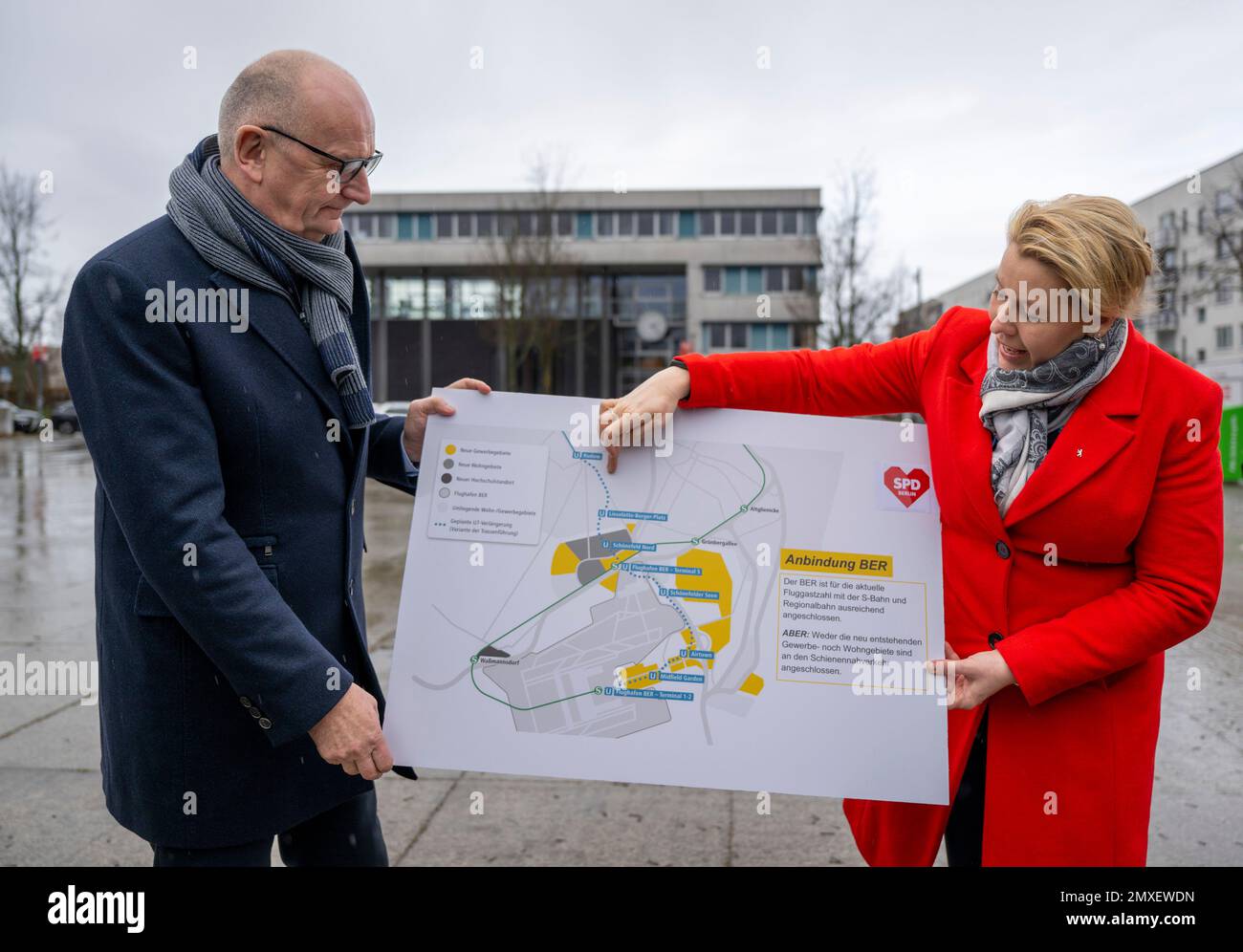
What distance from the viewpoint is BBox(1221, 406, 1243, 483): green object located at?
16828mm

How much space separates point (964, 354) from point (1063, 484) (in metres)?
0.44

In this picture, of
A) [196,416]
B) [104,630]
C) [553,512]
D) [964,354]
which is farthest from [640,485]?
[104,630]

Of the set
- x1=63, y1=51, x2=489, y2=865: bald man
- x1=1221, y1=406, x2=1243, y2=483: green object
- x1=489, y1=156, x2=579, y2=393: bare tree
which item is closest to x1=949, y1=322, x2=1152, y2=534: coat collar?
x1=63, y1=51, x2=489, y2=865: bald man

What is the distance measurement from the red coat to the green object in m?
17.7

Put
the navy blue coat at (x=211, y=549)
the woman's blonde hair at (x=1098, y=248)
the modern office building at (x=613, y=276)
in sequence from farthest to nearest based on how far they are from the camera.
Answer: the modern office building at (x=613, y=276)
the woman's blonde hair at (x=1098, y=248)
the navy blue coat at (x=211, y=549)

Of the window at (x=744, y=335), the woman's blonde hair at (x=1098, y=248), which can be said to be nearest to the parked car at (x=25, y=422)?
the window at (x=744, y=335)

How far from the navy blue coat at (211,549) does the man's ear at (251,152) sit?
7.5 inches

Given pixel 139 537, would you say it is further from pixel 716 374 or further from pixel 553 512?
pixel 716 374

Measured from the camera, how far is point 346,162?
1.98m

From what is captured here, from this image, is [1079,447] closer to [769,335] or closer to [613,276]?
[769,335]

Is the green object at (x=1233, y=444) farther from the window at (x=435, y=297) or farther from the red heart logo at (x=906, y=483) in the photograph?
the window at (x=435, y=297)

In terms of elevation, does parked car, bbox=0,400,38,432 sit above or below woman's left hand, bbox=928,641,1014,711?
above

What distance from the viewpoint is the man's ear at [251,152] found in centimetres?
191

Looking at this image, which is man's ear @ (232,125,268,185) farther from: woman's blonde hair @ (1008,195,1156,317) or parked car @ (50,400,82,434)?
parked car @ (50,400,82,434)
